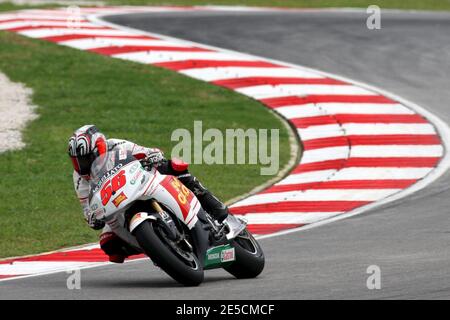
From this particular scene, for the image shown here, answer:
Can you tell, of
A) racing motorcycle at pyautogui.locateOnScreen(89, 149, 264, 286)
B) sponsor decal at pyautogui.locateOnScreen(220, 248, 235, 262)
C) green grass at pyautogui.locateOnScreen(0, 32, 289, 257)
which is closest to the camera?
racing motorcycle at pyautogui.locateOnScreen(89, 149, 264, 286)

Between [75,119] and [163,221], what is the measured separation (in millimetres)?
7874

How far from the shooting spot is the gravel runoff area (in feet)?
52.9

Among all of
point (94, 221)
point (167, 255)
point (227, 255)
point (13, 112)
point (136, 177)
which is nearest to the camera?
point (167, 255)

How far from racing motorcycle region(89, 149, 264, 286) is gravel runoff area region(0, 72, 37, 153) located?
6210 mm

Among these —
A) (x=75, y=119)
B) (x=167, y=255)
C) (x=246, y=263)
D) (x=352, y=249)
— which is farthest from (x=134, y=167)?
(x=75, y=119)

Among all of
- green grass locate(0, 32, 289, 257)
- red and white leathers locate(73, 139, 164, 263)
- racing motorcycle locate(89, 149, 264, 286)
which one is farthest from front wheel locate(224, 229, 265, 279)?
green grass locate(0, 32, 289, 257)

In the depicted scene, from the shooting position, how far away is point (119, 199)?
9.53 m

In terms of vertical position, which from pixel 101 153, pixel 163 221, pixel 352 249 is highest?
pixel 101 153

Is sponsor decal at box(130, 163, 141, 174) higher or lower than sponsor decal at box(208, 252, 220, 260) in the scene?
higher

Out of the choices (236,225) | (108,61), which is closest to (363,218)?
(236,225)

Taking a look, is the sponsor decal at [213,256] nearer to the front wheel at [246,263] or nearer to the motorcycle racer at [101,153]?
the front wheel at [246,263]

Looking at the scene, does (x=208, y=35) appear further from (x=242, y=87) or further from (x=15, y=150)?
(x=15, y=150)

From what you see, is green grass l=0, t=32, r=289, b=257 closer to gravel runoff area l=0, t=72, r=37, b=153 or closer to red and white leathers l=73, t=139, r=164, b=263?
gravel runoff area l=0, t=72, r=37, b=153

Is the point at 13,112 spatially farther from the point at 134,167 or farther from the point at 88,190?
the point at 134,167
